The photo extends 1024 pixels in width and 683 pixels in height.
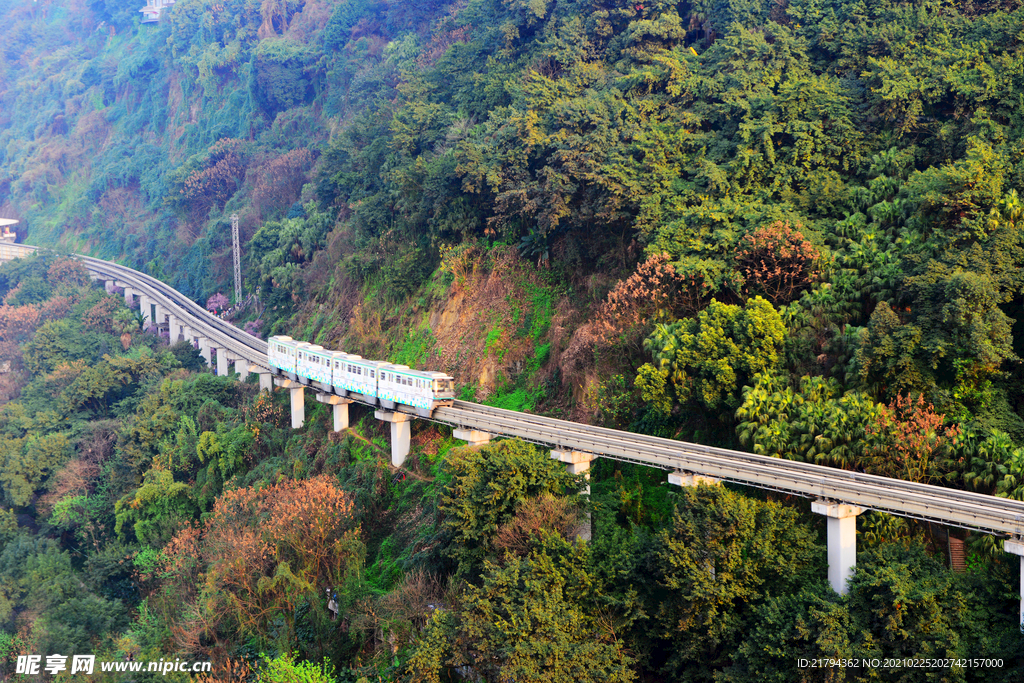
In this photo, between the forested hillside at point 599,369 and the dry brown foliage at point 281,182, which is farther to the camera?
the dry brown foliage at point 281,182

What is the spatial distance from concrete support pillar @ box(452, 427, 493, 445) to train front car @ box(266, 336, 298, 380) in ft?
40.1

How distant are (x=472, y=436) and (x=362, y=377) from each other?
7.02 m

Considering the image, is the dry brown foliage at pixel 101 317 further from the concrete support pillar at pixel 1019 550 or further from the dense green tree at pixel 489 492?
the concrete support pillar at pixel 1019 550

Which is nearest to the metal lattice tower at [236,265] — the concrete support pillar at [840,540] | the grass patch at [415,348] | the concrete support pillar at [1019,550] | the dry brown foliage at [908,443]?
the grass patch at [415,348]

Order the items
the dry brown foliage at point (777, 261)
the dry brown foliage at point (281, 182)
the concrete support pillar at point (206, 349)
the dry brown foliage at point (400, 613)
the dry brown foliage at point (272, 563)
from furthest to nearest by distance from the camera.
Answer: the dry brown foliage at point (281, 182)
the concrete support pillar at point (206, 349)
the dry brown foliage at point (777, 261)
the dry brown foliage at point (272, 563)
the dry brown foliage at point (400, 613)

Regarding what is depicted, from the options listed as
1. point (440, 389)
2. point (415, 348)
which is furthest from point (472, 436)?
point (415, 348)

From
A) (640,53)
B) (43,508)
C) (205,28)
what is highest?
(205,28)

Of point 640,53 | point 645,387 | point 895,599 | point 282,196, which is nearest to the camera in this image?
point 895,599

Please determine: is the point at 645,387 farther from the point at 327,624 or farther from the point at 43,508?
the point at 43,508

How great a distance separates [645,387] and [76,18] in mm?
111877

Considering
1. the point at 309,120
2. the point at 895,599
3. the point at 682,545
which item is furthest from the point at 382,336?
the point at 309,120

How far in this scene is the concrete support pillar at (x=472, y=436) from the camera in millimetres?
33750

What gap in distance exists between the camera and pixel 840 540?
926 inches

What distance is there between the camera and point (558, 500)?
27.5 m
